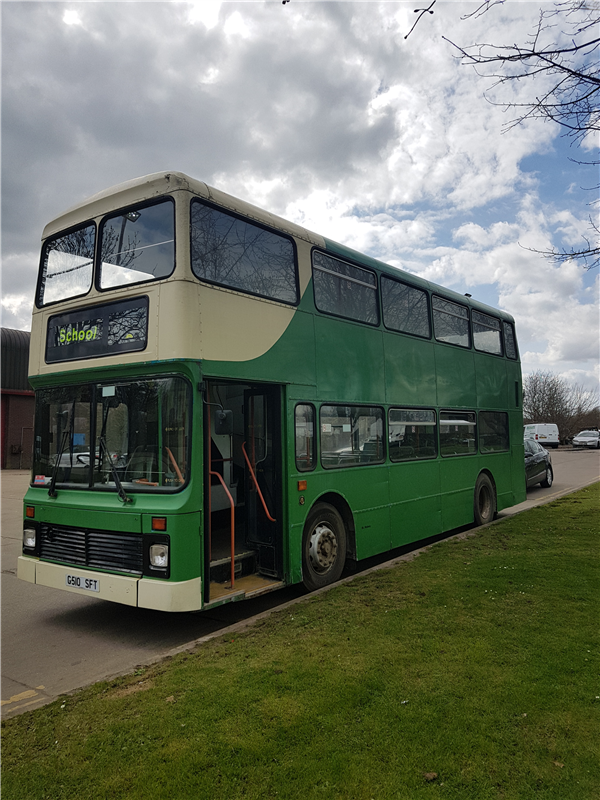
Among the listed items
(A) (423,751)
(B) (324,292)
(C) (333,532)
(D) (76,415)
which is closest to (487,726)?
(A) (423,751)

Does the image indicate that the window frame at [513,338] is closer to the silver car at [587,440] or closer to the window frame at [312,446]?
the window frame at [312,446]

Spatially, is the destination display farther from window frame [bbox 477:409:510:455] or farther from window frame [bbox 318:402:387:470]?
window frame [bbox 477:409:510:455]

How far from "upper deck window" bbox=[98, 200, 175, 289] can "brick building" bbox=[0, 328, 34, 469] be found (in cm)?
2367

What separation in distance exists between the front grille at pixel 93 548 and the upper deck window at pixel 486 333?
26.0 ft

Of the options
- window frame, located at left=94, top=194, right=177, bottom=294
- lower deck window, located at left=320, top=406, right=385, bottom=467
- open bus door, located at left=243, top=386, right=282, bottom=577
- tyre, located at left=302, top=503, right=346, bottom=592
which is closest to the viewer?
window frame, located at left=94, top=194, right=177, bottom=294

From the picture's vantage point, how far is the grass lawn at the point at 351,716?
3064 mm

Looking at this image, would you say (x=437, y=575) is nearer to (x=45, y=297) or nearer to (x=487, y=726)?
(x=487, y=726)

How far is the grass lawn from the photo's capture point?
10.1ft

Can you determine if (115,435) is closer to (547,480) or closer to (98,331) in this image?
(98,331)

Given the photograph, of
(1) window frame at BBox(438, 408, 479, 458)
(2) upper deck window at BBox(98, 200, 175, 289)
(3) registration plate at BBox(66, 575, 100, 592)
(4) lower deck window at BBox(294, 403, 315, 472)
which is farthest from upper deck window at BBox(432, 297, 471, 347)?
(3) registration plate at BBox(66, 575, 100, 592)

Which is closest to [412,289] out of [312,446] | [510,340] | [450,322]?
[450,322]

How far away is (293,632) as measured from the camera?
17.4 feet

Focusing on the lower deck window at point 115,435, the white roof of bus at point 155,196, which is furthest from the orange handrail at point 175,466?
the white roof of bus at point 155,196

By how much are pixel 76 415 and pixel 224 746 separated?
12.5ft
